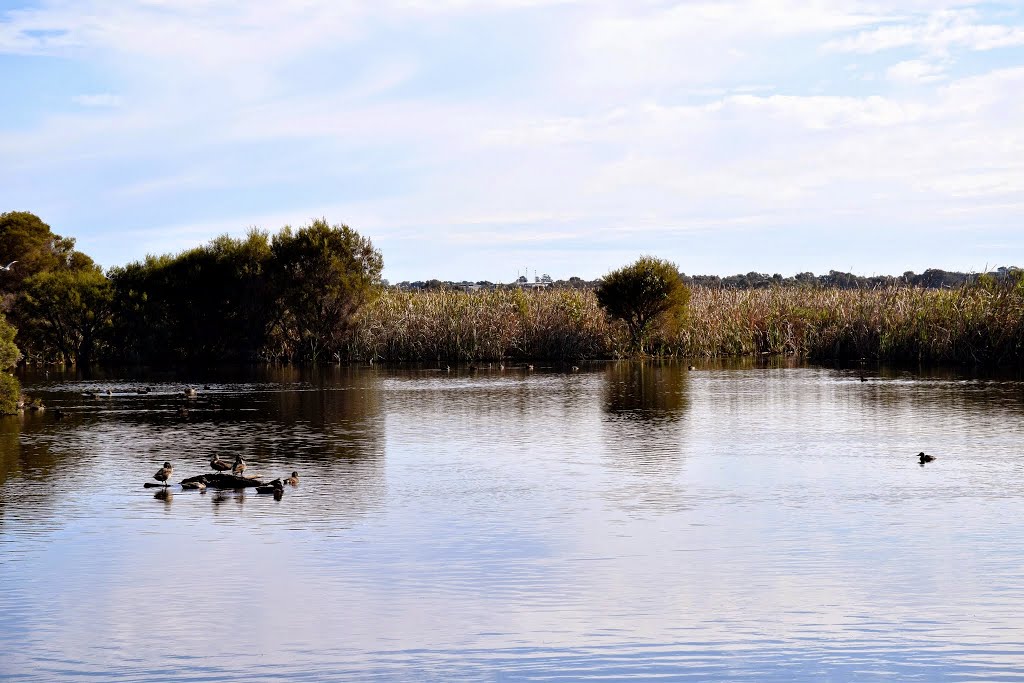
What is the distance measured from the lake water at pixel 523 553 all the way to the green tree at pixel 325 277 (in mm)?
21286

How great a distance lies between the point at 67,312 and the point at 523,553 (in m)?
38.0

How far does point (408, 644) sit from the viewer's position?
287 inches

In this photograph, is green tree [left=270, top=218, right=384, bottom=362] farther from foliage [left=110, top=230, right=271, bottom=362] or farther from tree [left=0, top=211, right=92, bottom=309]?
tree [left=0, top=211, right=92, bottom=309]

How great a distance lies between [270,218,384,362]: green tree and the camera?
133ft

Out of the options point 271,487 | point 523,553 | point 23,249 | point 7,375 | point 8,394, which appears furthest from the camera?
point 23,249

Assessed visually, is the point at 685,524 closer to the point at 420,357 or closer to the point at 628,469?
the point at 628,469

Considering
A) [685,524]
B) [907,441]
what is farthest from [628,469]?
[907,441]

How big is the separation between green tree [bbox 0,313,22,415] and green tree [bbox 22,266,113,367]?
21142mm

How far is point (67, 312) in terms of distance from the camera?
4331cm

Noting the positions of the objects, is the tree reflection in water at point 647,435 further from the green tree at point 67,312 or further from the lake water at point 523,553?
the green tree at point 67,312

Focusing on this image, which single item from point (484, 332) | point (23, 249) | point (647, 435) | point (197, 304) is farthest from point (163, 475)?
point (23, 249)

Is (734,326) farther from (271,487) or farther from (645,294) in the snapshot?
(271,487)

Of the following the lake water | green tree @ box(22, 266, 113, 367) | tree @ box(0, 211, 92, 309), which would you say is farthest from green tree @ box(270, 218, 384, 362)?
the lake water

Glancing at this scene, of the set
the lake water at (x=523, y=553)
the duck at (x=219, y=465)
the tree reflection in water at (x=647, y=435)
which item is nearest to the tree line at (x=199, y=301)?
the tree reflection in water at (x=647, y=435)
